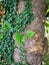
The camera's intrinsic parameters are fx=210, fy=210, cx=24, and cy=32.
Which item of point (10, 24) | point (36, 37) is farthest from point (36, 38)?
point (10, 24)

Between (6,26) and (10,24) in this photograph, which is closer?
(6,26)

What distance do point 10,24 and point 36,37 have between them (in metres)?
0.24

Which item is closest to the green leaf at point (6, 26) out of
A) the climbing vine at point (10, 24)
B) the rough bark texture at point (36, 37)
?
the climbing vine at point (10, 24)

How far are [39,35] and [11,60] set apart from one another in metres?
0.32

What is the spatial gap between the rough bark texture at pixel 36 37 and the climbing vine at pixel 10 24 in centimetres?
3

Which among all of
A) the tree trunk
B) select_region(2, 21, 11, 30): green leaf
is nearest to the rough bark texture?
the tree trunk

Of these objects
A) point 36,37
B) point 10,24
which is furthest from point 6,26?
point 36,37

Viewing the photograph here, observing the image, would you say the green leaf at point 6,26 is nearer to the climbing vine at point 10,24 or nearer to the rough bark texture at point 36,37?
the climbing vine at point 10,24

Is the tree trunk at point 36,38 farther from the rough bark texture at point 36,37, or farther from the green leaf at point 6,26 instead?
the green leaf at point 6,26

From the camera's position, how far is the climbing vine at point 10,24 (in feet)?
5.33

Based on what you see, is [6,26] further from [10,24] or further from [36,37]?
[36,37]

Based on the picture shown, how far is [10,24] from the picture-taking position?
1.68 metres

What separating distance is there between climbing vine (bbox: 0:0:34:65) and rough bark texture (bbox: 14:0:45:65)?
0.03 m

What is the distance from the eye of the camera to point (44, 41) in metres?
1.71
